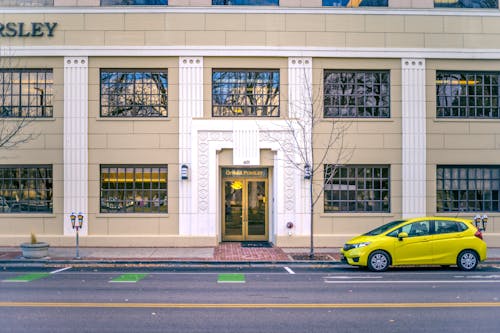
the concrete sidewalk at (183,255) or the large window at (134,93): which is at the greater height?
the large window at (134,93)

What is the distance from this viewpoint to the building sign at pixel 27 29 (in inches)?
756

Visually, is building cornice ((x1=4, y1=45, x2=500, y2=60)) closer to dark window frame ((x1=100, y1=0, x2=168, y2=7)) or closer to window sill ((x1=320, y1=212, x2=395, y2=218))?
dark window frame ((x1=100, y1=0, x2=168, y2=7))

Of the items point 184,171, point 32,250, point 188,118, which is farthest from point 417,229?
point 32,250

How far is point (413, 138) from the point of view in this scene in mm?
19500

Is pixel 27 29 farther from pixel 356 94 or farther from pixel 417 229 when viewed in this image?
pixel 417 229

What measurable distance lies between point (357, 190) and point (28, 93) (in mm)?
12845

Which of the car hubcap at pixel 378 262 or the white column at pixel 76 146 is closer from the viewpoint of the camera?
the car hubcap at pixel 378 262

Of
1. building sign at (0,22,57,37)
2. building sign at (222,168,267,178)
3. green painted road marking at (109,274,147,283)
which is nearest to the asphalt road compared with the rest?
green painted road marking at (109,274,147,283)

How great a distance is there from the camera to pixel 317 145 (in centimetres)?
1934

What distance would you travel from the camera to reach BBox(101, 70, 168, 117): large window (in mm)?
19453

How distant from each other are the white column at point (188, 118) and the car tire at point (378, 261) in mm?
7225


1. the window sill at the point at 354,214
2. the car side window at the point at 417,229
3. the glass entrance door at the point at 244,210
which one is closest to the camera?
the car side window at the point at 417,229

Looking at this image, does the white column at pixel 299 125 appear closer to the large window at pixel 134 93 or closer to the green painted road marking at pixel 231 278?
the large window at pixel 134 93

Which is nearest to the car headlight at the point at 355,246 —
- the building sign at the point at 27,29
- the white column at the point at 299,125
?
the white column at the point at 299,125
